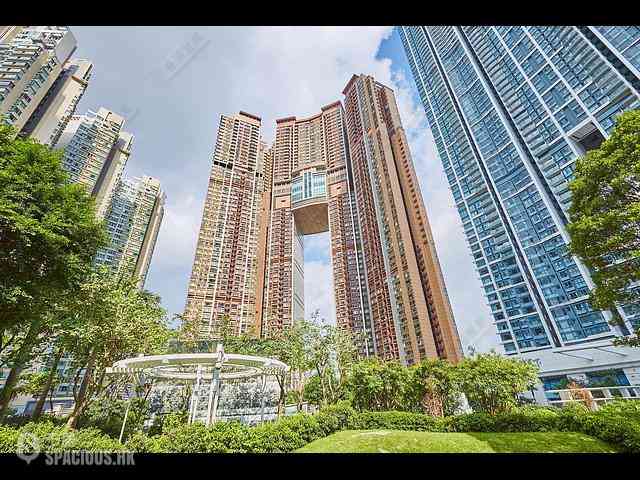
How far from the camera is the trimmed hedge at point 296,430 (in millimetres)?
7613

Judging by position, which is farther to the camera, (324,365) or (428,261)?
(428,261)

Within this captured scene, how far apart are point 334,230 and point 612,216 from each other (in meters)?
51.4

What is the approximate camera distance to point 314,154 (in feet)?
224

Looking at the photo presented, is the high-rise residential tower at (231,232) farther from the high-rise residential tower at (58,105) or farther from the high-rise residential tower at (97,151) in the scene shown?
the high-rise residential tower at (58,105)


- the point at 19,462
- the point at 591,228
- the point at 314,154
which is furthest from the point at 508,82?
the point at 19,462

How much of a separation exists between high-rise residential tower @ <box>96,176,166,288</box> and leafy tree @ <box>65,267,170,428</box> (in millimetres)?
48550

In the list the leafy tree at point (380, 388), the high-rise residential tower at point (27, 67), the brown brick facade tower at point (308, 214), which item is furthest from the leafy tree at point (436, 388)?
the high-rise residential tower at point (27, 67)

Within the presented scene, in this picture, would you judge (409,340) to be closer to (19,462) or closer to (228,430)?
(228,430)

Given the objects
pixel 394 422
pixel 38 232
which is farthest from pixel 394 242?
pixel 38 232

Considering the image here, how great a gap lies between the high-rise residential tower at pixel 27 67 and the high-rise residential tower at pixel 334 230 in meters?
27.3

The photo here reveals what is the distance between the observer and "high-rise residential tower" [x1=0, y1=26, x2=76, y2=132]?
33.3m

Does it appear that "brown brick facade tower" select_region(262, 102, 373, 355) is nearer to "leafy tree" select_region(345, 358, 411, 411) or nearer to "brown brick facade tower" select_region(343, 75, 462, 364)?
"brown brick facade tower" select_region(343, 75, 462, 364)

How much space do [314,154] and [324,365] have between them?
185 ft

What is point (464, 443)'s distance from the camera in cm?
901
